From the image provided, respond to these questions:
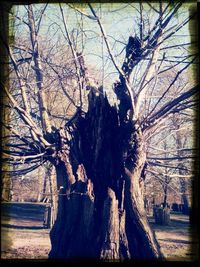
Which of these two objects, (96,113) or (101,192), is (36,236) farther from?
(96,113)

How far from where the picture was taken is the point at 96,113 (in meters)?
3.22

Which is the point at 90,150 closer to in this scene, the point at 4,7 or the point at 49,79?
the point at 49,79

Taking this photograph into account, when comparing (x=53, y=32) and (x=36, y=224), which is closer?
(x=36, y=224)

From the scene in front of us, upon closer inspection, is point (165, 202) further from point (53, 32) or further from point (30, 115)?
point (53, 32)

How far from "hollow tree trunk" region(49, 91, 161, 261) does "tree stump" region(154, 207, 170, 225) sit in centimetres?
13

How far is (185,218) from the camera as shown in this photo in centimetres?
318

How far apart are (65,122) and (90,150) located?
1.21 feet

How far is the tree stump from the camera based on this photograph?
3.21m

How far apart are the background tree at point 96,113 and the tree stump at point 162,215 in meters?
0.13

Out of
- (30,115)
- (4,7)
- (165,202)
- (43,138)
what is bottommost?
(165,202)

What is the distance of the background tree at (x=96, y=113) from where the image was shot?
315 cm

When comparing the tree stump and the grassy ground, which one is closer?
the grassy ground

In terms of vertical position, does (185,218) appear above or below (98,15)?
below

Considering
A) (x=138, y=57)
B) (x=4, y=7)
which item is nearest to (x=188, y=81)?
(x=138, y=57)
